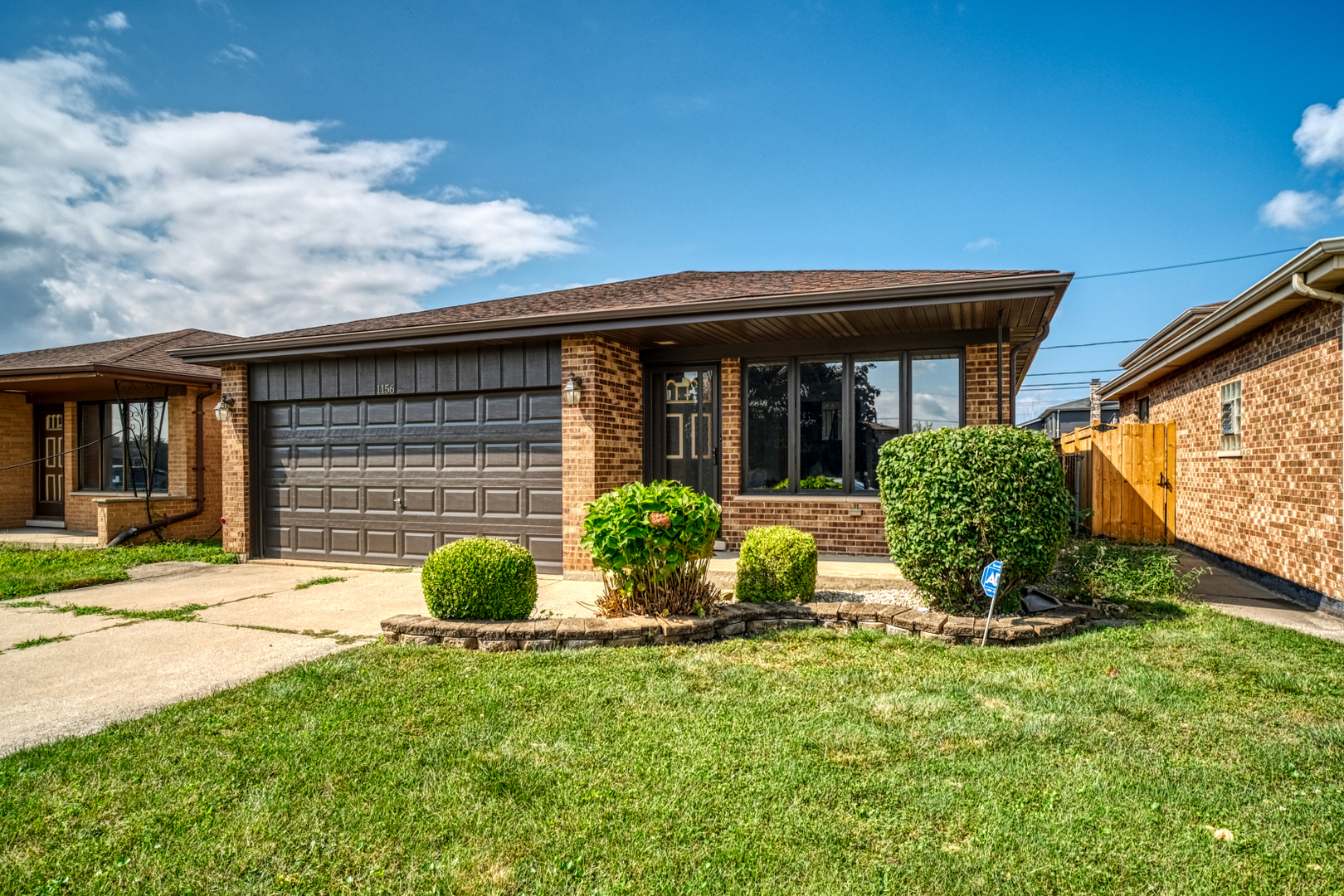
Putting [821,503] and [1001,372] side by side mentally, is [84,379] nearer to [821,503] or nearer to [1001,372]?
[821,503]

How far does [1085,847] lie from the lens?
242 centimetres

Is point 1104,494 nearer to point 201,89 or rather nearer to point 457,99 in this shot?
point 457,99

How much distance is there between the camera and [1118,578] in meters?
6.26

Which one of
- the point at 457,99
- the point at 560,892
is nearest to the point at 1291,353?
the point at 560,892

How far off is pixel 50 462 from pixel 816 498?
15760mm

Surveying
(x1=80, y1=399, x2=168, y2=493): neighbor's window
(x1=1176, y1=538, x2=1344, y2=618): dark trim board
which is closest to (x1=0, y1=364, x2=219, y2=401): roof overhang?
(x1=80, y1=399, x2=168, y2=493): neighbor's window

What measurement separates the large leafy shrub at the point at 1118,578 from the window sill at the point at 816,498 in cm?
228

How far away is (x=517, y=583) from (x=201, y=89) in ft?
30.9

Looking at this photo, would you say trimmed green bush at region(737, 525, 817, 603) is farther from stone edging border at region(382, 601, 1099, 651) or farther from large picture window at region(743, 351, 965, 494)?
large picture window at region(743, 351, 965, 494)

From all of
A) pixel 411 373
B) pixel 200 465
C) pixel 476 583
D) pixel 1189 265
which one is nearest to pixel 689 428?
pixel 411 373

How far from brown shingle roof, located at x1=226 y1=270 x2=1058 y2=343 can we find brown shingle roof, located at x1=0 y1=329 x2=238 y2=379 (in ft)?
10.7

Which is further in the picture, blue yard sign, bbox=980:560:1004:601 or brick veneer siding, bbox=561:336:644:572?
brick veneer siding, bbox=561:336:644:572

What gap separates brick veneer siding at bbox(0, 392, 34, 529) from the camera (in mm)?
14430

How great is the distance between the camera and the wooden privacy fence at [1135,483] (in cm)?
1042
